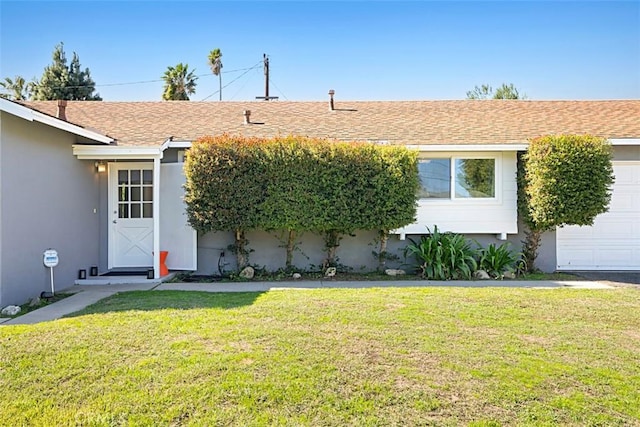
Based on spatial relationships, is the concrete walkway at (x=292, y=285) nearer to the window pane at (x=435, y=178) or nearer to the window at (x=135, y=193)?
the window at (x=135, y=193)

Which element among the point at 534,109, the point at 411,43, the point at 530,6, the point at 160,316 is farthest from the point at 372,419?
the point at 411,43

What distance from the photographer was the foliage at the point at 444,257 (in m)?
9.06

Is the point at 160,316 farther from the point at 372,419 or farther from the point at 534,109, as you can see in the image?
the point at 534,109

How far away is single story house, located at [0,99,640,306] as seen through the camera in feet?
26.2

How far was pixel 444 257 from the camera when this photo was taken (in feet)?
30.2

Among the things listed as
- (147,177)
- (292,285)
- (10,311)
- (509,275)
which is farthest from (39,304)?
(509,275)

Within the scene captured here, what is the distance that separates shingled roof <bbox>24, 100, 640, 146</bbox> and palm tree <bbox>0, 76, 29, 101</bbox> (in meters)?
20.7

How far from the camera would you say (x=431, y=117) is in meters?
12.0

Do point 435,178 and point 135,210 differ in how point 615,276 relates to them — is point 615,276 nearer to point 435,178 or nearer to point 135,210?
point 435,178

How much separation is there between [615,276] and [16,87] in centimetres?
3569

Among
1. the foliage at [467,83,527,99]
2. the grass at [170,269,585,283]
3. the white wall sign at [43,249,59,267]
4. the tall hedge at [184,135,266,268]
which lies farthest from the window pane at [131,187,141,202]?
the foliage at [467,83,527,99]

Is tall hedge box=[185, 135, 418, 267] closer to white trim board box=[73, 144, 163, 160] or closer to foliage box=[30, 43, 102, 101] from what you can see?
white trim board box=[73, 144, 163, 160]

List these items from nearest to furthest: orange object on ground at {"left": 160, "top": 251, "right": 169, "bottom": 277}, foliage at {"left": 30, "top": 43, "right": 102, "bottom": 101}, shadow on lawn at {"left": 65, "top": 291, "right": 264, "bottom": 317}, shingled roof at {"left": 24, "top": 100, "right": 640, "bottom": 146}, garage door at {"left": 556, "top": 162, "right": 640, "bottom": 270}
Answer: shadow on lawn at {"left": 65, "top": 291, "right": 264, "bottom": 317}, orange object on ground at {"left": 160, "top": 251, "right": 169, "bottom": 277}, garage door at {"left": 556, "top": 162, "right": 640, "bottom": 270}, shingled roof at {"left": 24, "top": 100, "right": 640, "bottom": 146}, foliage at {"left": 30, "top": 43, "right": 102, "bottom": 101}

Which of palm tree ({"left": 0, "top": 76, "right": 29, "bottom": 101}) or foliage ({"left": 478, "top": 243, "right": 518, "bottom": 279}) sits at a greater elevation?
palm tree ({"left": 0, "top": 76, "right": 29, "bottom": 101})
